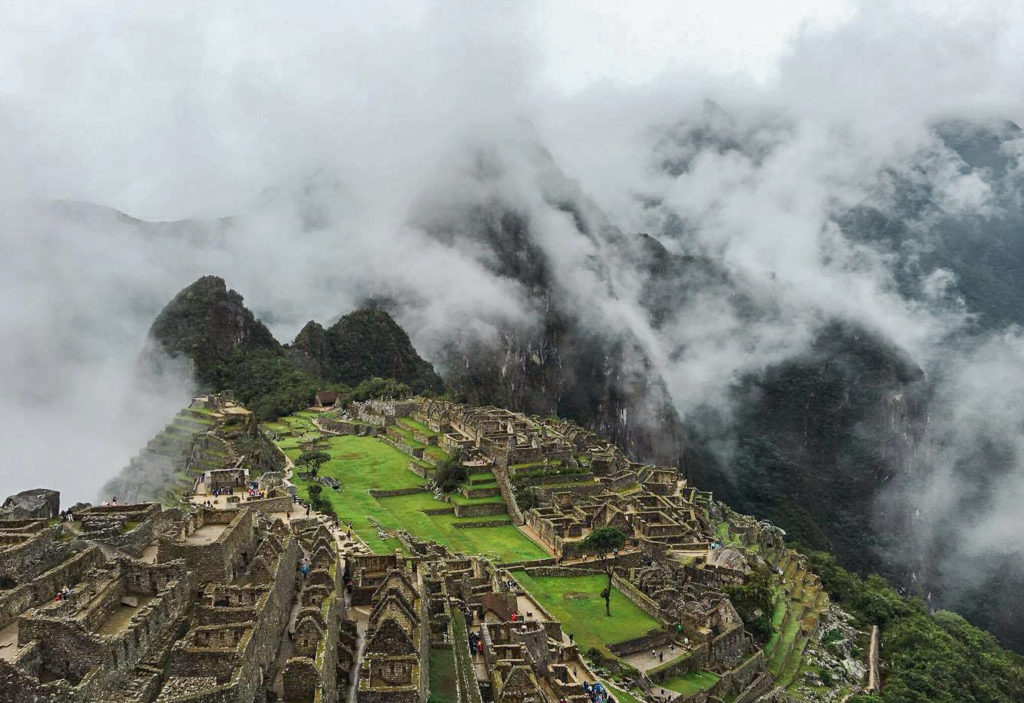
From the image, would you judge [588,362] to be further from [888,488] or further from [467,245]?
[888,488]

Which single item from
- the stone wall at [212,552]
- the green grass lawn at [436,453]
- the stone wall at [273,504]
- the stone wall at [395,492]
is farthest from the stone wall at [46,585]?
the green grass lawn at [436,453]

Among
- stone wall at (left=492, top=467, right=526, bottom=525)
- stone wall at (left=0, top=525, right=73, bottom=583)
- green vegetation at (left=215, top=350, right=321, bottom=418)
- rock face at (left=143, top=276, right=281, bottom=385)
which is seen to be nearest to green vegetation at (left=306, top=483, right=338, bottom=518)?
stone wall at (left=492, top=467, right=526, bottom=525)

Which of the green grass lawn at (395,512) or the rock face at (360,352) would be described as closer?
the green grass lawn at (395,512)

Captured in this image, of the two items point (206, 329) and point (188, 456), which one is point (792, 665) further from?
point (206, 329)

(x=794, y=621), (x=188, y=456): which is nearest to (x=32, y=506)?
(x=188, y=456)

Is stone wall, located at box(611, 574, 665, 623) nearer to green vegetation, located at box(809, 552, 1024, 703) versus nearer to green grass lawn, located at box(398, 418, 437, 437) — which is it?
green vegetation, located at box(809, 552, 1024, 703)

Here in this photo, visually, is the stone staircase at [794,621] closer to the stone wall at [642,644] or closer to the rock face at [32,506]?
the stone wall at [642,644]
